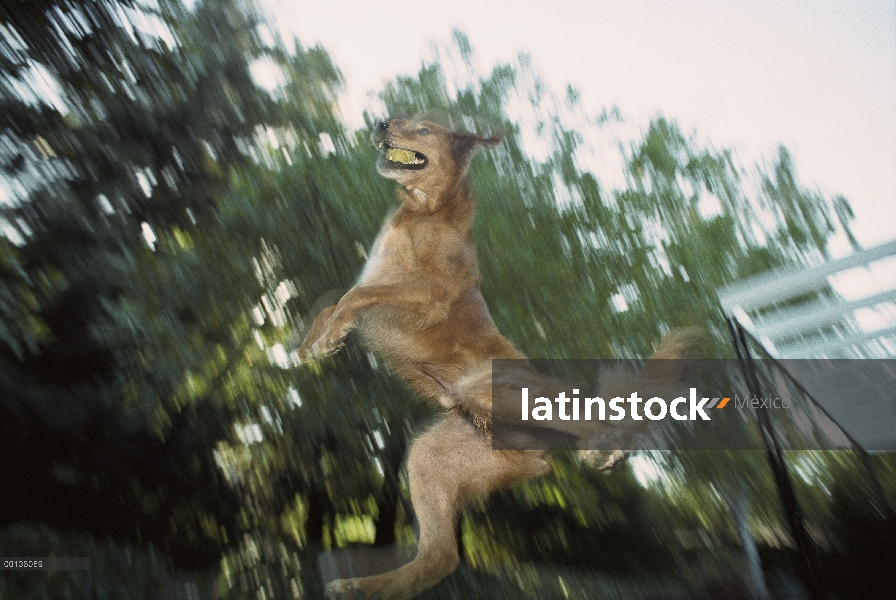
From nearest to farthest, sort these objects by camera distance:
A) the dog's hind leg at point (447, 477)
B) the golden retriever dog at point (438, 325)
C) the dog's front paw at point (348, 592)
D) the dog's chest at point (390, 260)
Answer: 1. the dog's front paw at point (348, 592)
2. the dog's hind leg at point (447, 477)
3. the golden retriever dog at point (438, 325)
4. the dog's chest at point (390, 260)

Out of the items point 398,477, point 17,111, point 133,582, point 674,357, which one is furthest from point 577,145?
point 133,582

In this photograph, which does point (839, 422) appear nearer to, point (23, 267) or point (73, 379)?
point (73, 379)

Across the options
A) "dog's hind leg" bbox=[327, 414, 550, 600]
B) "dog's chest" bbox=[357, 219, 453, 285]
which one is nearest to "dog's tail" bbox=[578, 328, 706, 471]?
"dog's hind leg" bbox=[327, 414, 550, 600]

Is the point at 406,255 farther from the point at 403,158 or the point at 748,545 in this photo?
the point at 748,545

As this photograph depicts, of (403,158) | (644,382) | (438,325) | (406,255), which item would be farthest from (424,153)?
(644,382)

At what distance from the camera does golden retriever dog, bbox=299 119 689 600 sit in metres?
2.01

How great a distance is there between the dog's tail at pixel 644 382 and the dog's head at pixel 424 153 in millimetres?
916

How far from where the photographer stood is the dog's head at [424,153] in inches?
82.8

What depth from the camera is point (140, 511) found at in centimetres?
225

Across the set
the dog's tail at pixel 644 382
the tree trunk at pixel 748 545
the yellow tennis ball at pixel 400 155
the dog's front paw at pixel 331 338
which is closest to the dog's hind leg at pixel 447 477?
the dog's tail at pixel 644 382

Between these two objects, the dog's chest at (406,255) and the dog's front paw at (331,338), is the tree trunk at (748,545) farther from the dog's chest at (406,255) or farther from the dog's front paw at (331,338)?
the dog's front paw at (331,338)

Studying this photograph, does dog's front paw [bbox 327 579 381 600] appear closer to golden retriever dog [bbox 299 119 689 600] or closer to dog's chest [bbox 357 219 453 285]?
golden retriever dog [bbox 299 119 689 600]

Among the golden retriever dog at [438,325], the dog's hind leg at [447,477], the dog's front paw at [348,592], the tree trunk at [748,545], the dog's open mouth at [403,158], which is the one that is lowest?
the tree trunk at [748,545]

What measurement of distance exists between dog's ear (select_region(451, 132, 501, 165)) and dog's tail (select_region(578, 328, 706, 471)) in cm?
94
